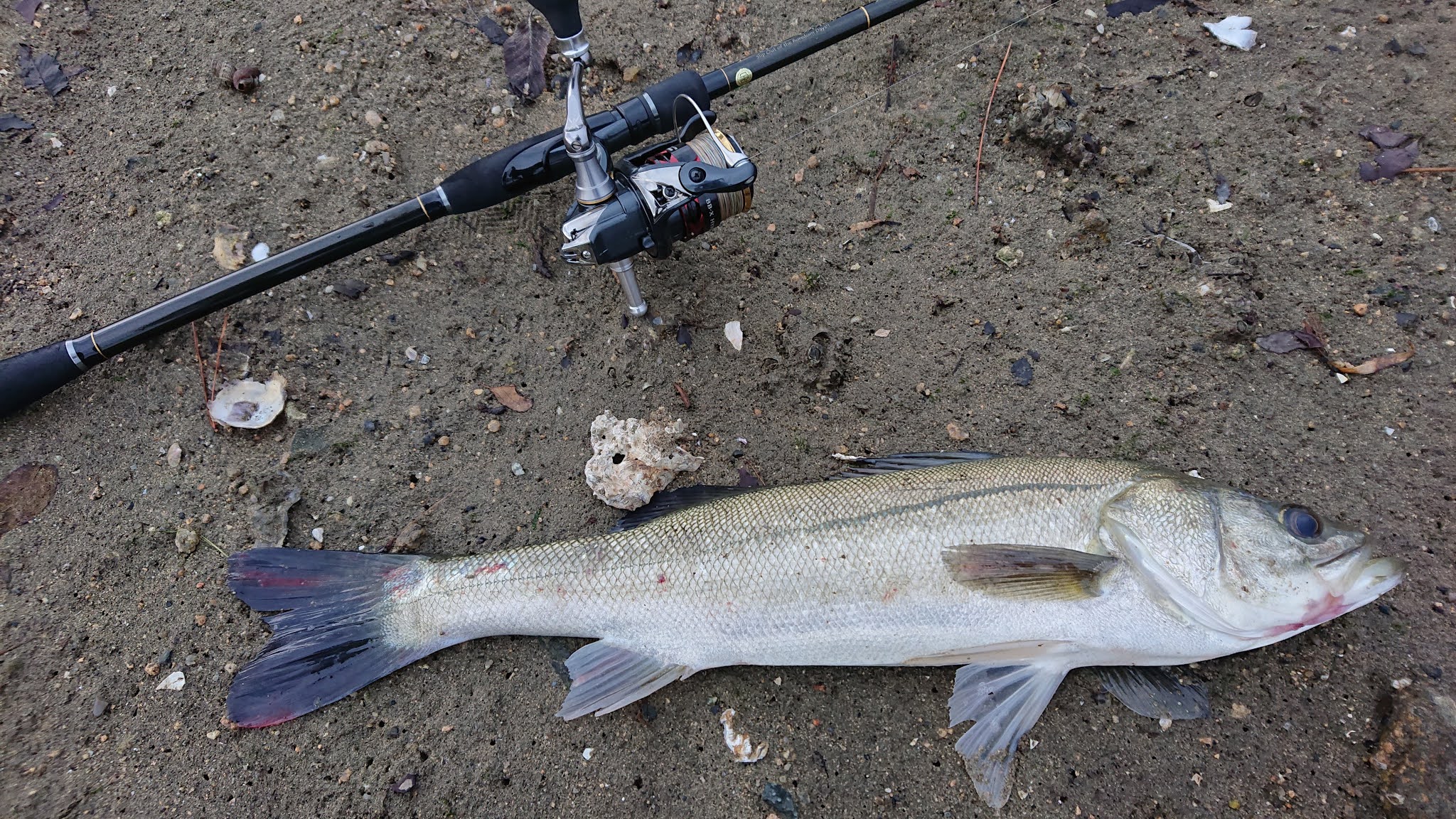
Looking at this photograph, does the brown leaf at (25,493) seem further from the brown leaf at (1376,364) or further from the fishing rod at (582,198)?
the brown leaf at (1376,364)

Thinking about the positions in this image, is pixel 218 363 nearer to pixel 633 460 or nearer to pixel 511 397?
pixel 511 397

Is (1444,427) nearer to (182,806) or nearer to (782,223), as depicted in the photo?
(782,223)

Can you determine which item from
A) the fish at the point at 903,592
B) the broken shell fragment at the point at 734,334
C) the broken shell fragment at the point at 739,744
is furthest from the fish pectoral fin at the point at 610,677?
the broken shell fragment at the point at 734,334

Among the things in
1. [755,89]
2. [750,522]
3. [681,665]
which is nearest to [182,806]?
[681,665]

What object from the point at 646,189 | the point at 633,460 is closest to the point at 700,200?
the point at 646,189

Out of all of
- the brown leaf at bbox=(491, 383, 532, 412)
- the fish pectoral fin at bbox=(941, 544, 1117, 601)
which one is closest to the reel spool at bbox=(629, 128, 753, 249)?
the brown leaf at bbox=(491, 383, 532, 412)

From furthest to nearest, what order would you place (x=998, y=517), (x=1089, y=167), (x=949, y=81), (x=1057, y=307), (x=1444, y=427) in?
1. (x=949, y=81)
2. (x=1089, y=167)
3. (x=1057, y=307)
4. (x=1444, y=427)
5. (x=998, y=517)

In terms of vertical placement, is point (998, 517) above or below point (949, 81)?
below
